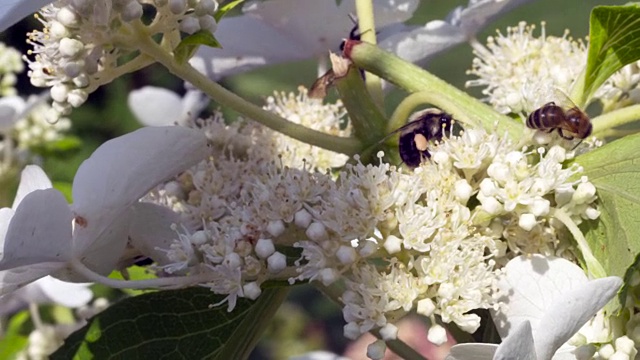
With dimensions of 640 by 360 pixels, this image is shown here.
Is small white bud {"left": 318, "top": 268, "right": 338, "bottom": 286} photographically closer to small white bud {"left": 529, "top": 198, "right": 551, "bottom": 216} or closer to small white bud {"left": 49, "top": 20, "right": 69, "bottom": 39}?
small white bud {"left": 529, "top": 198, "right": 551, "bottom": 216}

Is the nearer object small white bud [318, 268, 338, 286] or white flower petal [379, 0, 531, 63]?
small white bud [318, 268, 338, 286]

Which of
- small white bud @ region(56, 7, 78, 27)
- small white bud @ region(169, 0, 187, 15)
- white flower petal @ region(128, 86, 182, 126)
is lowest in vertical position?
white flower petal @ region(128, 86, 182, 126)

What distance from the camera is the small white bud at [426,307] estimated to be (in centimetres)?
63

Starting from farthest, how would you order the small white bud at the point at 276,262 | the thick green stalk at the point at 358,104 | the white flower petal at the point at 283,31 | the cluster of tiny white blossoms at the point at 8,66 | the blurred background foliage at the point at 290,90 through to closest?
the blurred background foliage at the point at 290,90 → the cluster of tiny white blossoms at the point at 8,66 → the white flower petal at the point at 283,31 → the thick green stalk at the point at 358,104 → the small white bud at the point at 276,262

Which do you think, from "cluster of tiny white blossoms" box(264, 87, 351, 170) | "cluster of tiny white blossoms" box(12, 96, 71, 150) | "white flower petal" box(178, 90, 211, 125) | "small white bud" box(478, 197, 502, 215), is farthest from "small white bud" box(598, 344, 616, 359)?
"cluster of tiny white blossoms" box(12, 96, 71, 150)

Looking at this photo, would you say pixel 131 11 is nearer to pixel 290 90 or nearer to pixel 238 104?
pixel 238 104

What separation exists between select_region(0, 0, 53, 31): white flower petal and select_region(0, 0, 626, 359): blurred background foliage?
1.32m

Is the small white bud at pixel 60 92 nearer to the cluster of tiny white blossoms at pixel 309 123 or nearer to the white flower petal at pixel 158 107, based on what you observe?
the cluster of tiny white blossoms at pixel 309 123

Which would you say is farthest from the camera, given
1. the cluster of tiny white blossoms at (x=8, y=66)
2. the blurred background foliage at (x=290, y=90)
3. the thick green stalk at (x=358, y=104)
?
the blurred background foliage at (x=290, y=90)

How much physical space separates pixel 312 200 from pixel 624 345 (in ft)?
0.75

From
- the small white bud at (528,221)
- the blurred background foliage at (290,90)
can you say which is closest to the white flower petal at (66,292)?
the small white bud at (528,221)

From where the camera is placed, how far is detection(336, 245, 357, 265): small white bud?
0.64 m

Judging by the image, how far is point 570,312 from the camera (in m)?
0.57

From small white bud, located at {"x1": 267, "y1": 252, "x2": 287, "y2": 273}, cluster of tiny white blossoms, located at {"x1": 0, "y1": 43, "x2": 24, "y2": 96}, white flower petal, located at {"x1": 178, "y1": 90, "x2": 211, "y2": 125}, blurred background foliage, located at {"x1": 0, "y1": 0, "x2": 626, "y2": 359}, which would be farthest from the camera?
blurred background foliage, located at {"x1": 0, "y1": 0, "x2": 626, "y2": 359}
